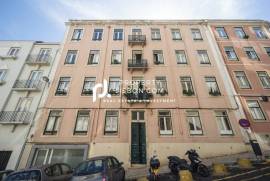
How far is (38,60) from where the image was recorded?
17703 millimetres

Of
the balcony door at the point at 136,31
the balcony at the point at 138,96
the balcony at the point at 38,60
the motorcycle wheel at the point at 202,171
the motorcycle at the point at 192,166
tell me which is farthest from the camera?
the balcony door at the point at 136,31

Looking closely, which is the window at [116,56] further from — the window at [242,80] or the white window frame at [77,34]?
the window at [242,80]

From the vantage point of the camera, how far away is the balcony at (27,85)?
1556cm

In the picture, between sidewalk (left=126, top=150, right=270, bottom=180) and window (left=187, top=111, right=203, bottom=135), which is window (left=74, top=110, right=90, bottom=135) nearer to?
sidewalk (left=126, top=150, right=270, bottom=180)

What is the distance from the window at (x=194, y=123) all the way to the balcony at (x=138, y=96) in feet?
12.5

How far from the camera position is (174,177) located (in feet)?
30.6

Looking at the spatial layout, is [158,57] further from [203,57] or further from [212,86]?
[212,86]

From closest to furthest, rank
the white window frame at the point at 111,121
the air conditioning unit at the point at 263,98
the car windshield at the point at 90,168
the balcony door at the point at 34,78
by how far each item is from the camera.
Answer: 1. the car windshield at the point at 90,168
2. the white window frame at the point at 111,121
3. the air conditioning unit at the point at 263,98
4. the balcony door at the point at 34,78

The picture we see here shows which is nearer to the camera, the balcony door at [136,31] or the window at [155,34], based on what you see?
the window at [155,34]

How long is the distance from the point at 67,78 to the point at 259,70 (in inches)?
769

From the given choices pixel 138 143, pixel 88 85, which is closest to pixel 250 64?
pixel 138 143

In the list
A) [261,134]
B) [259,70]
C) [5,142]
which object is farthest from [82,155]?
[259,70]

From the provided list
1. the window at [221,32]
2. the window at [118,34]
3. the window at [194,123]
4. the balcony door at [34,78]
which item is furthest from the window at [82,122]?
the window at [221,32]

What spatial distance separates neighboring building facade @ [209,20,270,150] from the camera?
14477 millimetres
